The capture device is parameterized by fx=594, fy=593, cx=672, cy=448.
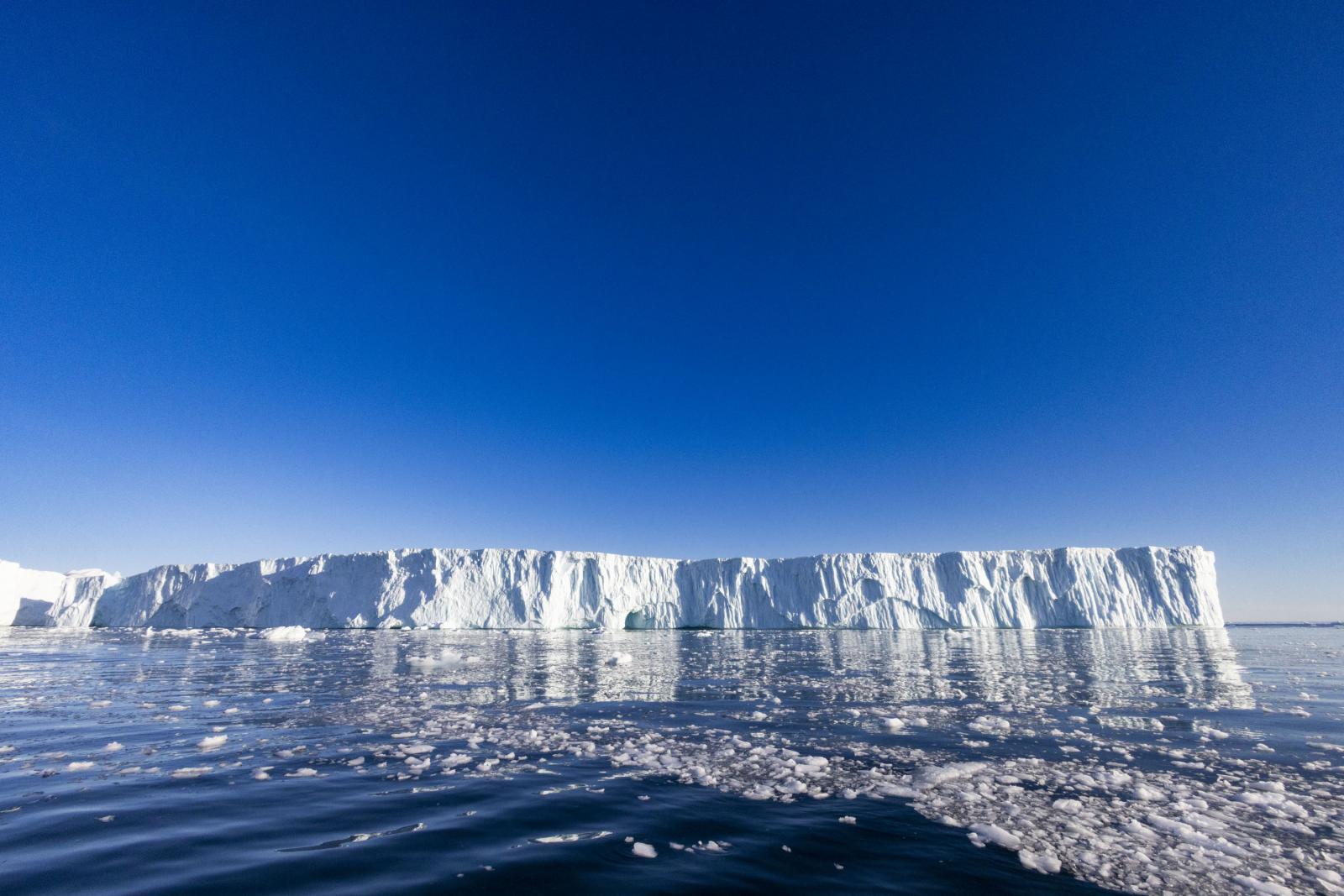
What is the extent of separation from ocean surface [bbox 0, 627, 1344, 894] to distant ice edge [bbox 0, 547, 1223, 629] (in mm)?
30663

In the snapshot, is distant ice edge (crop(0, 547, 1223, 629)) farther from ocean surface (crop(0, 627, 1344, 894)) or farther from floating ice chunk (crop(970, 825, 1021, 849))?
floating ice chunk (crop(970, 825, 1021, 849))

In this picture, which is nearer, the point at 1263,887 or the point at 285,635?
the point at 1263,887

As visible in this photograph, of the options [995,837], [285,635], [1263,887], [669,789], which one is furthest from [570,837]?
[285,635]

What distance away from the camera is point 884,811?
4.35m

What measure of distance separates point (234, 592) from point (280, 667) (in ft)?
120

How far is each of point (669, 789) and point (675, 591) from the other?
40.7 metres

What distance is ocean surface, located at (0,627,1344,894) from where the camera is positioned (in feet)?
10.8

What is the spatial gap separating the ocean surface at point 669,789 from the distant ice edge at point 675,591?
30663 mm

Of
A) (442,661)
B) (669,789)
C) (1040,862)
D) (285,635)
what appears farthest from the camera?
(285,635)

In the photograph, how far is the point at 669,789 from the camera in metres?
4.87

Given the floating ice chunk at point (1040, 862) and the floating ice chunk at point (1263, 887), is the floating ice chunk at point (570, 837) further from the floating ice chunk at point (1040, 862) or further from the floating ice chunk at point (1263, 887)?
the floating ice chunk at point (1263, 887)

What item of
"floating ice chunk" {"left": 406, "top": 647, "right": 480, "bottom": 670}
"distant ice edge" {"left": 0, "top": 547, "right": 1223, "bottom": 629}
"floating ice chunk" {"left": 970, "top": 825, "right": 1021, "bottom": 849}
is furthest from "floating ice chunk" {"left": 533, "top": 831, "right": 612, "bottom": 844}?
"distant ice edge" {"left": 0, "top": 547, "right": 1223, "bottom": 629}

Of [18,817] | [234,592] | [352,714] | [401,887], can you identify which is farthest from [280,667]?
[234,592]

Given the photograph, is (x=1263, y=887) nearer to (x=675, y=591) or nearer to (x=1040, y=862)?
(x=1040, y=862)
